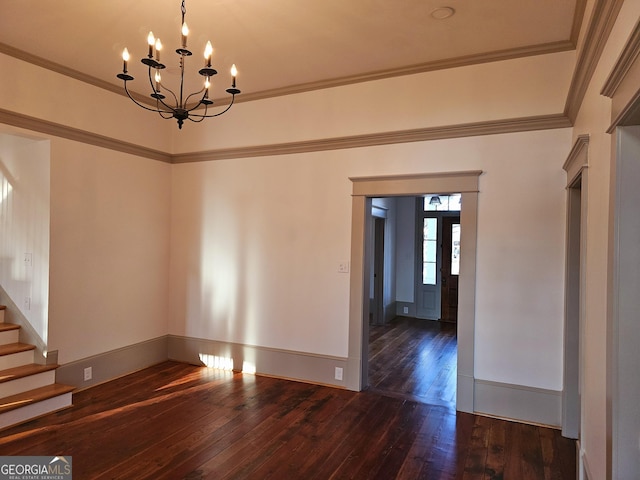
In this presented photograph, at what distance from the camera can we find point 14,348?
3.92 metres

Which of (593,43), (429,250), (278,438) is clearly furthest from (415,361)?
(593,43)

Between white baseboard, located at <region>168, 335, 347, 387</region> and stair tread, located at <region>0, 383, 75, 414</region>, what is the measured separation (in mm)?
1514

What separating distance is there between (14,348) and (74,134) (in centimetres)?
214

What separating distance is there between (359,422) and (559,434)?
1636 millimetres

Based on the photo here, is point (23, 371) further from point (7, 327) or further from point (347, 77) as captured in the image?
point (347, 77)

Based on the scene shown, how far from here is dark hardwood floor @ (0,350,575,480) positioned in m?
2.86

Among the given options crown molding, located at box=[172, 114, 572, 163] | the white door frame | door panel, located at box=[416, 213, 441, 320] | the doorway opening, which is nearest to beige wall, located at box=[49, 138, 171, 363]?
crown molding, located at box=[172, 114, 572, 163]

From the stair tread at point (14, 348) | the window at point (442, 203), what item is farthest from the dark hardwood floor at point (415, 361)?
the stair tread at point (14, 348)

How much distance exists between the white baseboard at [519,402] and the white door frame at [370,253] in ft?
0.34

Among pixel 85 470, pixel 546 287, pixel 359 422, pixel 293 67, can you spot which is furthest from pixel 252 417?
pixel 293 67

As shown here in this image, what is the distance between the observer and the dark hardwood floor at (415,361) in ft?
14.4

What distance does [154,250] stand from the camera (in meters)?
5.20

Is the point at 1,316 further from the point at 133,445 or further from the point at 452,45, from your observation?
the point at 452,45

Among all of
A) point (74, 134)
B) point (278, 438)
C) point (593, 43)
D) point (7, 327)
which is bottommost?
point (278, 438)
